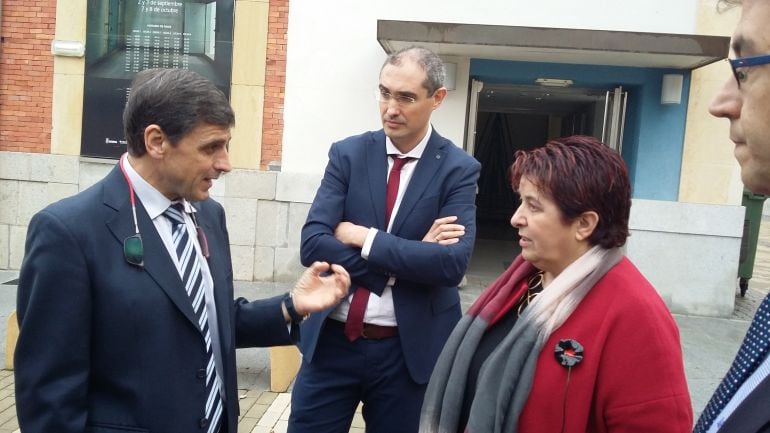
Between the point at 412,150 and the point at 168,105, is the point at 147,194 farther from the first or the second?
the point at 412,150

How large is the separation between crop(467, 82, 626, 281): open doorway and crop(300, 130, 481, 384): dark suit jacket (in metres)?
0.42

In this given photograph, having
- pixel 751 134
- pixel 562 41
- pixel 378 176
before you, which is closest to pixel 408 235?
pixel 378 176

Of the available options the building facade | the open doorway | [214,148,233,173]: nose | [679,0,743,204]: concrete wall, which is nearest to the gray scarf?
the open doorway

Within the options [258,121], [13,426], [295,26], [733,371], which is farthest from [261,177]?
[733,371]

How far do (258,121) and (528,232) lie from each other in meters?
6.92

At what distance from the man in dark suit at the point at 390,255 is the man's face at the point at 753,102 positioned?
61.8 inches

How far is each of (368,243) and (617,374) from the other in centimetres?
120

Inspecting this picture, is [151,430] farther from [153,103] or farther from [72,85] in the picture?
[72,85]

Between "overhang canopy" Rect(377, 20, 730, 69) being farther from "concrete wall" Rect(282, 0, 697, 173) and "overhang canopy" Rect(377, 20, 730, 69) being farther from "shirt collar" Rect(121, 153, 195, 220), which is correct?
"shirt collar" Rect(121, 153, 195, 220)

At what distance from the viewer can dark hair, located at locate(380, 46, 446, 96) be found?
9.66 feet

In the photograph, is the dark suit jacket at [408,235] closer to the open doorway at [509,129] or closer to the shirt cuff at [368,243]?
the shirt cuff at [368,243]

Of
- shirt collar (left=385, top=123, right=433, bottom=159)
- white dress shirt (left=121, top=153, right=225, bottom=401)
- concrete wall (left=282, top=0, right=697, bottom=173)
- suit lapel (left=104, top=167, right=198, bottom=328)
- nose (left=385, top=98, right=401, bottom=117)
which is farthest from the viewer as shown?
concrete wall (left=282, top=0, right=697, bottom=173)

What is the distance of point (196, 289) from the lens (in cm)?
215

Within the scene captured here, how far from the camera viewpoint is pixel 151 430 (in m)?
1.99
